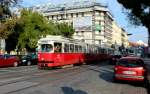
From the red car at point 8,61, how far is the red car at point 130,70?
2290 cm

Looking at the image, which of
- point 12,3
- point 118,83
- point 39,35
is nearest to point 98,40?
point 39,35

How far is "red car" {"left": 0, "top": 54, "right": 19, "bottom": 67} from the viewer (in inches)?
1678

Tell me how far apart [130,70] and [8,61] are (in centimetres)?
2506

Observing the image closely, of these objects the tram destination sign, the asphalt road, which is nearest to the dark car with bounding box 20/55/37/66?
the asphalt road

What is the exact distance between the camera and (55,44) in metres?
35.4

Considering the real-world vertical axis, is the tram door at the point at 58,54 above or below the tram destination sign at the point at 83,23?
below

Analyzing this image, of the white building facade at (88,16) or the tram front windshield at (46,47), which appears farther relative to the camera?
the white building facade at (88,16)

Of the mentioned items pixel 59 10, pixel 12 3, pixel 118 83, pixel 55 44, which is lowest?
pixel 118 83

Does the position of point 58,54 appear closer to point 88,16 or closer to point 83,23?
point 83,23

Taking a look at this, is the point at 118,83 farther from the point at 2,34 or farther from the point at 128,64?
the point at 2,34

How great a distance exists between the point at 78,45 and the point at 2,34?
11.7 meters

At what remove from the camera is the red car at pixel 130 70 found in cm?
2120

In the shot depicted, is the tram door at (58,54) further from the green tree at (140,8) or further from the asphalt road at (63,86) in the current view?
Result: the asphalt road at (63,86)

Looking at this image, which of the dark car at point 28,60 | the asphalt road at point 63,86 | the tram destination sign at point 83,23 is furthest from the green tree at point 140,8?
the tram destination sign at point 83,23
